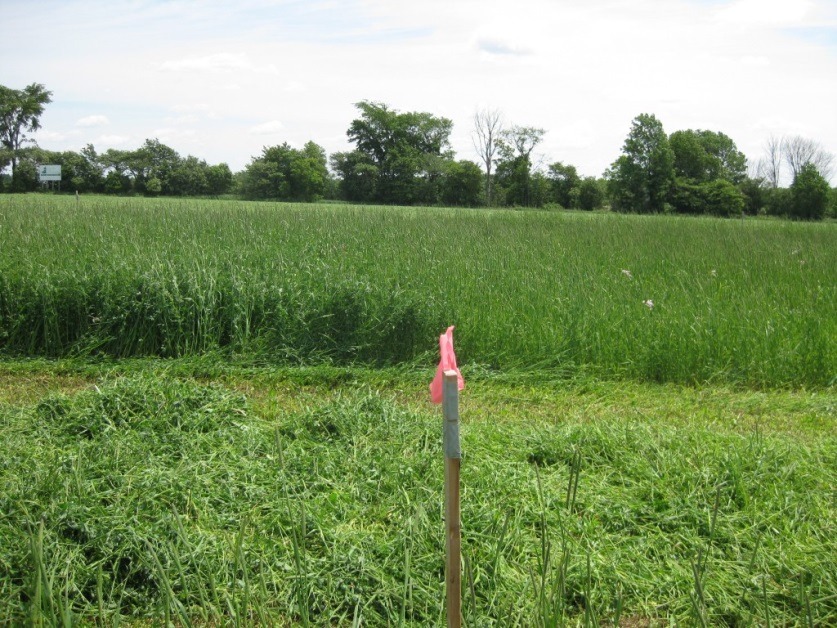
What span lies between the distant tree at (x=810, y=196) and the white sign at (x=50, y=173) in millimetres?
42887

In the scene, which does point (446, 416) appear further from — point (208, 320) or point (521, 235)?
point (521, 235)

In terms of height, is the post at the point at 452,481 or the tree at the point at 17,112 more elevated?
the tree at the point at 17,112

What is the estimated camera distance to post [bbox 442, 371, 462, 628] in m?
1.42

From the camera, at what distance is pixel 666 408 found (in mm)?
5305

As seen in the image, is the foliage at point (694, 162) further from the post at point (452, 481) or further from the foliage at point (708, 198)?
the post at point (452, 481)

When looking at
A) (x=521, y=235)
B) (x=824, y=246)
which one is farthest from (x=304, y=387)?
(x=824, y=246)

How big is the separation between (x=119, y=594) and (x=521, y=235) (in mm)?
10147

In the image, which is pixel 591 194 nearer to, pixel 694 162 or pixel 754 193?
pixel 694 162

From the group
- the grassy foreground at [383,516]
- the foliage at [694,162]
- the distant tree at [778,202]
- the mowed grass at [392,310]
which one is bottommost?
the grassy foreground at [383,516]

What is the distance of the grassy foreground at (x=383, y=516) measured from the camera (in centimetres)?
246

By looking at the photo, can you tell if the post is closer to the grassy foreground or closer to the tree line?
the grassy foreground

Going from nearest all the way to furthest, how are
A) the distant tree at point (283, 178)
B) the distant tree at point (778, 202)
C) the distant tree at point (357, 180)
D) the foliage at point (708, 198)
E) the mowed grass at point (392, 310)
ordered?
the mowed grass at point (392, 310) < the foliage at point (708, 198) < the distant tree at point (778, 202) < the distant tree at point (283, 178) < the distant tree at point (357, 180)

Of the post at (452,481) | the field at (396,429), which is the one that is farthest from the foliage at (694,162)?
the post at (452,481)

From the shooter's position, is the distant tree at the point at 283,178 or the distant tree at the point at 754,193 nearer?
the distant tree at the point at 754,193
